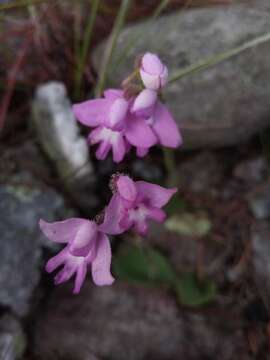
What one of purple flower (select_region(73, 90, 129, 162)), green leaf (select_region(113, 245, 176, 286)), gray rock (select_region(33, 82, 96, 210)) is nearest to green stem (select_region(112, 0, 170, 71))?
gray rock (select_region(33, 82, 96, 210))

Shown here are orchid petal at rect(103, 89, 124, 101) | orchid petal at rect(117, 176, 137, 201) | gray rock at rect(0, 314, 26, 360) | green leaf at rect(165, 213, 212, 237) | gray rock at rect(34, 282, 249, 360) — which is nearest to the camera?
orchid petal at rect(117, 176, 137, 201)

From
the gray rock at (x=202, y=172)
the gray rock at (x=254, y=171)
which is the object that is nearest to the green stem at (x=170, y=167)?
the gray rock at (x=202, y=172)

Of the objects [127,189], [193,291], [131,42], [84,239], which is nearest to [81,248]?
[84,239]

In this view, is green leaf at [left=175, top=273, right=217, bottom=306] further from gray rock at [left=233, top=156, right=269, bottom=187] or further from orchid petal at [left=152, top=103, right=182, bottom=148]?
orchid petal at [left=152, top=103, right=182, bottom=148]

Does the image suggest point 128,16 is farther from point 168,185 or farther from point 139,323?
point 139,323

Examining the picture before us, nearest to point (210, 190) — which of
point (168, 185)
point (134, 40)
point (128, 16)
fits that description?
point (168, 185)

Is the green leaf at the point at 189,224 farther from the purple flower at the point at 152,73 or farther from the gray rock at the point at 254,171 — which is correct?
the purple flower at the point at 152,73

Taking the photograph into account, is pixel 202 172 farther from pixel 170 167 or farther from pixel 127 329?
pixel 127 329
